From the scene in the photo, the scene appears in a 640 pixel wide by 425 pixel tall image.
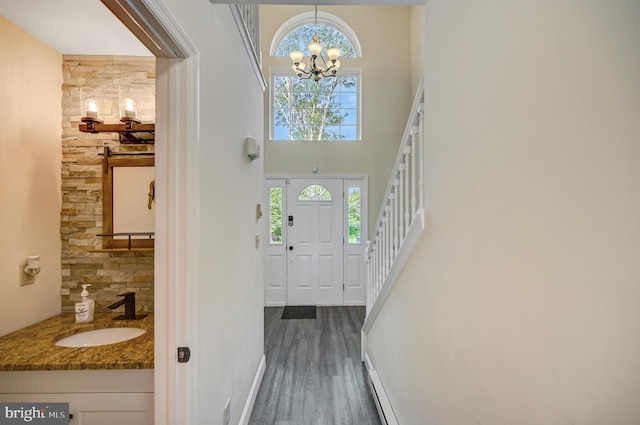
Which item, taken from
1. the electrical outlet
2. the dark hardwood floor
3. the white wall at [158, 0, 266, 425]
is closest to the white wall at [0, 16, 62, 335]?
the white wall at [158, 0, 266, 425]

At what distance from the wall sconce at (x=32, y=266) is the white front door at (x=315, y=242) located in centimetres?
306

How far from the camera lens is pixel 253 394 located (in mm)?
2070

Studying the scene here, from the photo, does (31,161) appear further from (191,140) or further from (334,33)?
(334,33)

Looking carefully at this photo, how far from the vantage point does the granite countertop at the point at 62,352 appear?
3.84ft

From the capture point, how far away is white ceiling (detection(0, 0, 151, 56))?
4.35 feet

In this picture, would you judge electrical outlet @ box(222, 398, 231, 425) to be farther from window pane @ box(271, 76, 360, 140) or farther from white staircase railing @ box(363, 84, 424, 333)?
window pane @ box(271, 76, 360, 140)

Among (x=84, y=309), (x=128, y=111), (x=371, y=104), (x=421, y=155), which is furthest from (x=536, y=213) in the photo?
(x=371, y=104)

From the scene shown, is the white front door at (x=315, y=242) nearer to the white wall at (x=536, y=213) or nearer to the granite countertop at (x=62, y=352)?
the granite countertop at (x=62, y=352)

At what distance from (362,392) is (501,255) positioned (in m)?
1.98

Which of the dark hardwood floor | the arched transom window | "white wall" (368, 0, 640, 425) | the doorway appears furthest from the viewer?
the arched transom window

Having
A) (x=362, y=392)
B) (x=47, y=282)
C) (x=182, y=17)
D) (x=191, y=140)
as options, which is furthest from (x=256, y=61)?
(x=362, y=392)

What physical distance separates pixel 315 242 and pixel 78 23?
354 centimetres

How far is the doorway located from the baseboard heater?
2.15m

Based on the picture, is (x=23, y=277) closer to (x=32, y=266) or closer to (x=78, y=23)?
(x=32, y=266)
